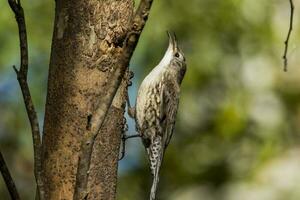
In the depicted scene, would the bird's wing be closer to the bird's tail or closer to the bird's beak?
the bird's tail

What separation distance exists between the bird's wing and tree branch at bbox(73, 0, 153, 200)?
3.06 metres

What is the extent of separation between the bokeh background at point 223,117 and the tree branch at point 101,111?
18.5ft

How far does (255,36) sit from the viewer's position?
8680mm

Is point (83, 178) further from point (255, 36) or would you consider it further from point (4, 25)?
point (255, 36)

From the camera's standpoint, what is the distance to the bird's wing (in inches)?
228

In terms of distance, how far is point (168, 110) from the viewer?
5.86m

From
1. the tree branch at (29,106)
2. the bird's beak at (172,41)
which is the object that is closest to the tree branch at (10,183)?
the tree branch at (29,106)

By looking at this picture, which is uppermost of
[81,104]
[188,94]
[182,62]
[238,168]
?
[81,104]

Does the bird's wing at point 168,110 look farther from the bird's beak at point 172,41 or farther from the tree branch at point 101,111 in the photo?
the tree branch at point 101,111

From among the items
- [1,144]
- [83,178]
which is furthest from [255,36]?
[83,178]

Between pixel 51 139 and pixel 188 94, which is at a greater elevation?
pixel 51 139

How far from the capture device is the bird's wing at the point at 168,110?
228 inches

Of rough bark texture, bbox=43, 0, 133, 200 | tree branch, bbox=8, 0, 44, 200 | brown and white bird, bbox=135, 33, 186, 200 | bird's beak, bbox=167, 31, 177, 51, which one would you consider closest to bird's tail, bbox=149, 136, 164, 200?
brown and white bird, bbox=135, 33, 186, 200

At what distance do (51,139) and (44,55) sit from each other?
495cm
